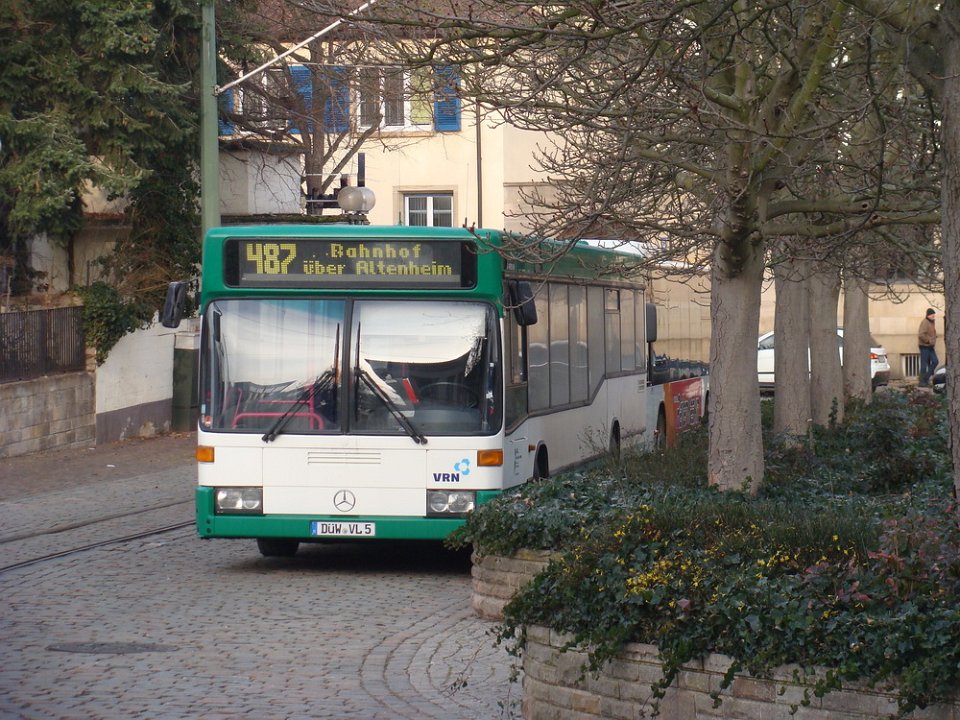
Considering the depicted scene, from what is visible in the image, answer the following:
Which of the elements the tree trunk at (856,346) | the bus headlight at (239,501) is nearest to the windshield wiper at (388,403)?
the bus headlight at (239,501)

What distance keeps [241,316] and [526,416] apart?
2.52 m

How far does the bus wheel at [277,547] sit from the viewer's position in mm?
12344

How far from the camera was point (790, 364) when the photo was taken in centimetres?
1636

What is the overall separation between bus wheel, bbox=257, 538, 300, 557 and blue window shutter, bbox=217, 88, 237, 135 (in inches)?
610

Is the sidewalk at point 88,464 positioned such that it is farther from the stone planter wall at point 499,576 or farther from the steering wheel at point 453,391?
the stone planter wall at point 499,576

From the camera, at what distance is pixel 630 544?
273 inches

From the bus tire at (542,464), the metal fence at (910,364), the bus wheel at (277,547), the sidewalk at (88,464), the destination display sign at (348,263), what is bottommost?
the bus wheel at (277,547)

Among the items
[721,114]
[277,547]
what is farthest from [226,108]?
[721,114]

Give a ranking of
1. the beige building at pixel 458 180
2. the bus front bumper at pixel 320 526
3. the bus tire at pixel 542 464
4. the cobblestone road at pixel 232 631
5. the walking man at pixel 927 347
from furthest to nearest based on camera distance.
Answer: the beige building at pixel 458 180
the walking man at pixel 927 347
the bus tire at pixel 542 464
the bus front bumper at pixel 320 526
the cobblestone road at pixel 232 631

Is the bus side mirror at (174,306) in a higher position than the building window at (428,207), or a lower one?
lower

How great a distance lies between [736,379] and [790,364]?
6.12 m

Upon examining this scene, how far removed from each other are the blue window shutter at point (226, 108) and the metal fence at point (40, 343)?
5.92 meters

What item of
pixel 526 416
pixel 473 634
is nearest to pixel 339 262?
pixel 526 416

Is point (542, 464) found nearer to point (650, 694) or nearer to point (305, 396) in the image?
point (305, 396)
